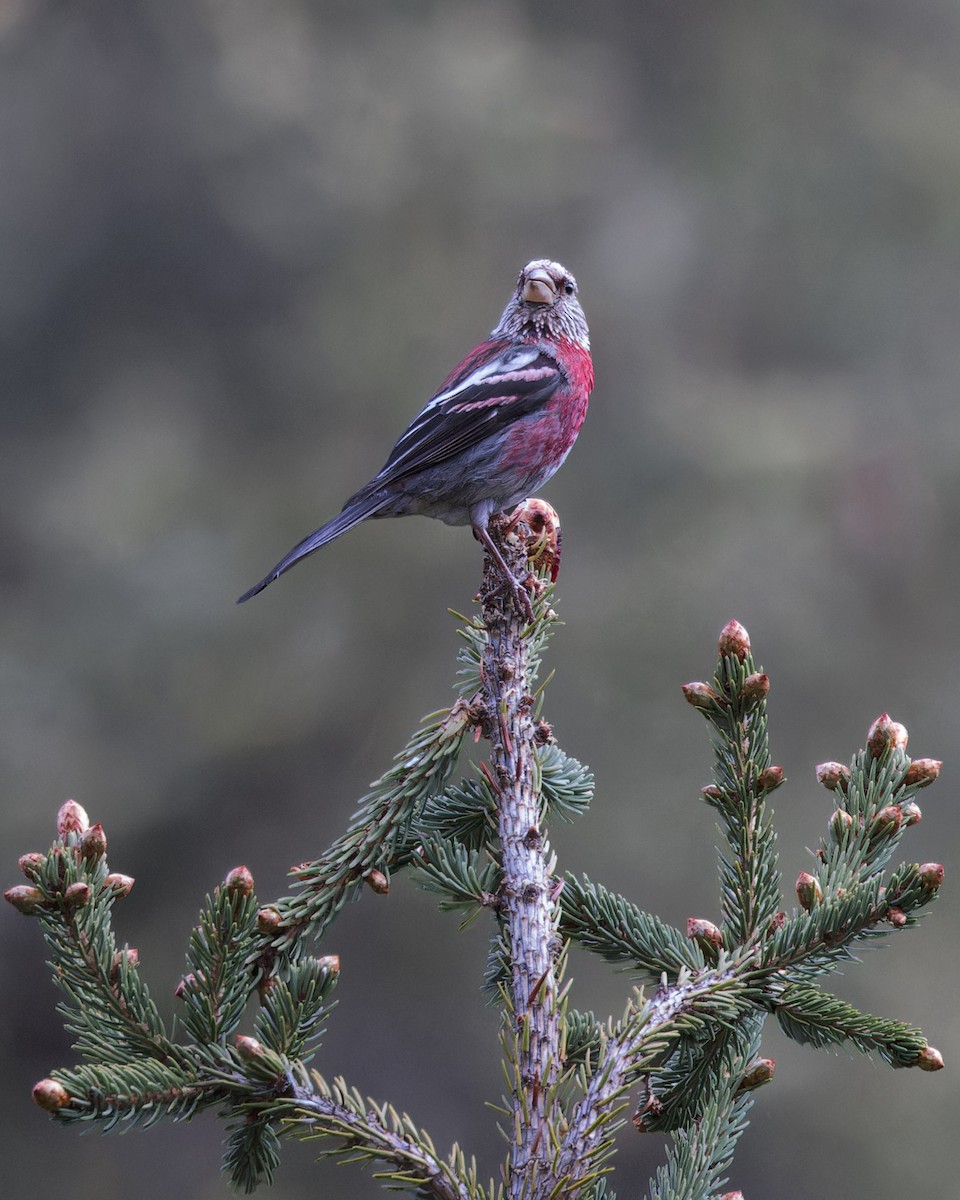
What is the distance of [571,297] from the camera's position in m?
2.34

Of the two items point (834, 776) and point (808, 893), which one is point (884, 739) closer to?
point (834, 776)

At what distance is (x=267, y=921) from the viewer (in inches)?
40.8

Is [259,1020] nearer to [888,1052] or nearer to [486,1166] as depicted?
[888,1052]

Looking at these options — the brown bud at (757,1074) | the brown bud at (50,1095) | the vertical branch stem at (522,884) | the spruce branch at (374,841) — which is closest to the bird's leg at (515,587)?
the vertical branch stem at (522,884)

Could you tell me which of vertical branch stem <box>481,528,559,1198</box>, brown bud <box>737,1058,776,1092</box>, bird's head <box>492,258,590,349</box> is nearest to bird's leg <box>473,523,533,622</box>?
vertical branch stem <box>481,528,559,1198</box>

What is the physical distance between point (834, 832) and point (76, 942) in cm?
67

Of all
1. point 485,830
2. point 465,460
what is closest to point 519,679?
point 485,830

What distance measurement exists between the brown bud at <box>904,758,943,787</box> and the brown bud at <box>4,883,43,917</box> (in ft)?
2.51

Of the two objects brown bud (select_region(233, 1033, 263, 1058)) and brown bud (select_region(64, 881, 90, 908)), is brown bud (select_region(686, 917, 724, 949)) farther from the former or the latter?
brown bud (select_region(64, 881, 90, 908))

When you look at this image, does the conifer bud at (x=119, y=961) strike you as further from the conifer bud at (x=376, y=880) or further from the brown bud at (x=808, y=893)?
the brown bud at (x=808, y=893)

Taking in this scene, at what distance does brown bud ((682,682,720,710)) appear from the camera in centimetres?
104

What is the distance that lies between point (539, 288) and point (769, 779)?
4.59ft

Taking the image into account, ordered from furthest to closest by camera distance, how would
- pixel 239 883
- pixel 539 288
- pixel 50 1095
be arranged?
pixel 539 288 < pixel 239 883 < pixel 50 1095

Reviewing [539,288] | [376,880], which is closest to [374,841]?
[376,880]
